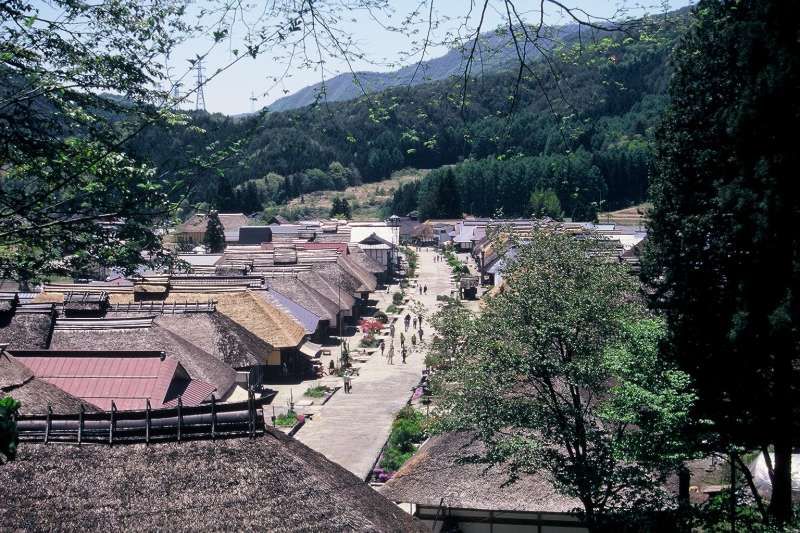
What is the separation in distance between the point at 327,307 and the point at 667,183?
2643 centimetres

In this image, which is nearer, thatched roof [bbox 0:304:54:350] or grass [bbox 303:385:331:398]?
thatched roof [bbox 0:304:54:350]

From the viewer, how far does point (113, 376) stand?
1916cm

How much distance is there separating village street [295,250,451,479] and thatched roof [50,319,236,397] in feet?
10.5

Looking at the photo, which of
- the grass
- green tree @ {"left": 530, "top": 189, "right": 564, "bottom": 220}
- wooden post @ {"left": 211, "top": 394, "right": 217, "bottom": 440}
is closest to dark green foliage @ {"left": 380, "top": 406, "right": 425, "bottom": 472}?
the grass

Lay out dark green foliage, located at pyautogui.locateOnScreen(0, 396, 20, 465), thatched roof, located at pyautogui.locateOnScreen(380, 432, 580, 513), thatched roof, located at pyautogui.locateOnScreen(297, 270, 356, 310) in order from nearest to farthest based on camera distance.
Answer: dark green foliage, located at pyautogui.locateOnScreen(0, 396, 20, 465) → thatched roof, located at pyautogui.locateOnScreen(380, 432, 580, 513) → thatched roof, located at pyautogui.locateOnScreen(297, 270, 356, 310)

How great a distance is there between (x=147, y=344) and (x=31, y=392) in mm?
7503

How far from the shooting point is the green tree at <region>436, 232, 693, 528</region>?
13.2 m

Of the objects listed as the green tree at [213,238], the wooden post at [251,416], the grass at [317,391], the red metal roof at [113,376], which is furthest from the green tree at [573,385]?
the green tree at [213,238]

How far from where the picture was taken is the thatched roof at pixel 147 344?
76.0ft

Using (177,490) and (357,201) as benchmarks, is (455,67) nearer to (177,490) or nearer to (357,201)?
(177,490)

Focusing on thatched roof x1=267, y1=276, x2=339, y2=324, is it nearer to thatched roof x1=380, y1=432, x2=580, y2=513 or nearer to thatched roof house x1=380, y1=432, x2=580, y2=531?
thatched roof x1=380, y1=432, x2=580, y2=513

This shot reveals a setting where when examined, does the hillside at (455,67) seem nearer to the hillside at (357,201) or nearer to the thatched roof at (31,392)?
the thatched roof at (31,392)

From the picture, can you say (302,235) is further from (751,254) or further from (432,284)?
(751,254)

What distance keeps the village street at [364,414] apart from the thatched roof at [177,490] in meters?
9.56
